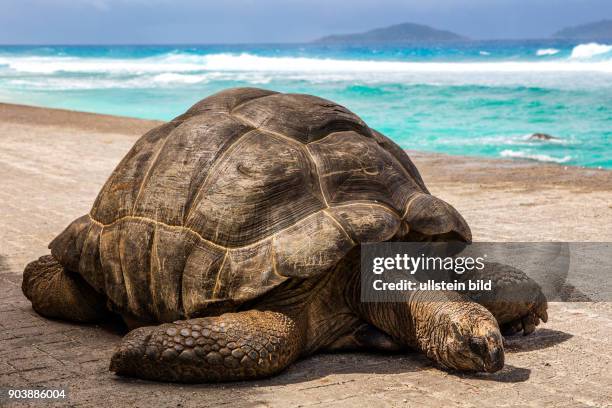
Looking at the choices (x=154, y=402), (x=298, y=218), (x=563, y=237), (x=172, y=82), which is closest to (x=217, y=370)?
(x=154, y=402)

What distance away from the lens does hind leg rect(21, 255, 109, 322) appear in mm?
5172

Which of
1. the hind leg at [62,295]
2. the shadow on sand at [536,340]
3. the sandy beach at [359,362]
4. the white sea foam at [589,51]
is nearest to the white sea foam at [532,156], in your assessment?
the sandy beach at [359,362]

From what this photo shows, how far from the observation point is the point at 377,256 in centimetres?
428

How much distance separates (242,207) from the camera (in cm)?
438

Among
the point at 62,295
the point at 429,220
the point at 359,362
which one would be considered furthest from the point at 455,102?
the point at 359,362

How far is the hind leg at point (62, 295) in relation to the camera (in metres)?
5.17

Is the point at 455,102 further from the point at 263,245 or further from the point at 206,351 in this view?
the point at 206,351

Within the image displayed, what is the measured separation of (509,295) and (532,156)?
12608 millimetres

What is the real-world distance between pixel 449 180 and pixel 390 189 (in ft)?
25.5

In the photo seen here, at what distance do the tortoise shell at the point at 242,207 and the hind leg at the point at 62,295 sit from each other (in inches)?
6.7

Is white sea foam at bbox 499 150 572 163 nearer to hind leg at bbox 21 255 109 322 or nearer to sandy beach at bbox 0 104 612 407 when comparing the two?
sandy beach at bbox 0 104 612 407

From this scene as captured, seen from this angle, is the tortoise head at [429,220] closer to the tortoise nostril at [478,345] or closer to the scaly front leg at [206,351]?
the tortoise nostril at [478,345]

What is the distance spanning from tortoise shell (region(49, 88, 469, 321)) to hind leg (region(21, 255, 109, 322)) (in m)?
0.17

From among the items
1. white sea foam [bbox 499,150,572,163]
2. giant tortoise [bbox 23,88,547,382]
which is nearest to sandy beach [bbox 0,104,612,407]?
giant tortoise [bbox 23,88,547,382]
